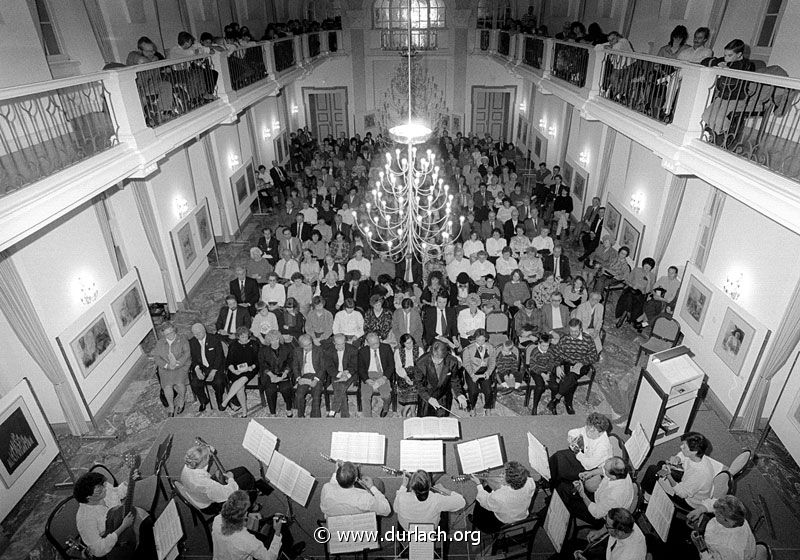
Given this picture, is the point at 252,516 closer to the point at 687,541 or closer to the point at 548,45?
the point at 687,541

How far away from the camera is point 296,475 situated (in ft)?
15.4

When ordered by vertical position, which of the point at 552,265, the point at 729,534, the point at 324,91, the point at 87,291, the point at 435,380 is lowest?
the point at 435,380

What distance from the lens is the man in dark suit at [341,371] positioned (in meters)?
6.86

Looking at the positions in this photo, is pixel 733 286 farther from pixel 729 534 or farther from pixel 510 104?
pixel 510 104

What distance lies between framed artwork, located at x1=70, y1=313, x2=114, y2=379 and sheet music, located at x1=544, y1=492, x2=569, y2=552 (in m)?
6.28

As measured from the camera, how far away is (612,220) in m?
11.3

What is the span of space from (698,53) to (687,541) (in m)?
6.47

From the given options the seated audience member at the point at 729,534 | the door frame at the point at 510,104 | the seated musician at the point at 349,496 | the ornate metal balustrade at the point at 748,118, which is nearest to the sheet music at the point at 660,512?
the seated audience member at the point at 729,534

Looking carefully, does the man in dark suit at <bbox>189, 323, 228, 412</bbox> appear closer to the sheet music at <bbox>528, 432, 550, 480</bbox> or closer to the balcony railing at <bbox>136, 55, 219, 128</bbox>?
the balcony railing at <bbox>136, 55, 219, 128</bbox>

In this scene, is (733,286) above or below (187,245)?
above

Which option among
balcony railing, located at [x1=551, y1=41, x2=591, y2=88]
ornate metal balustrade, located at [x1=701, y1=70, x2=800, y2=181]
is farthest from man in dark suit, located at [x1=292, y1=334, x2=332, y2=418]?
balcony railing, located at [x1=551, y1=41, x2=591, y2=88]

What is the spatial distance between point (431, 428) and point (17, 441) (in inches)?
193

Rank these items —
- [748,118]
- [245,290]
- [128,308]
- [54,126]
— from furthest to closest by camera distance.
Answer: [245,290] → [128,308] → [54,126] → [748,118]

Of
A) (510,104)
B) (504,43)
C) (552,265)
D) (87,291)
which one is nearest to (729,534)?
(552,265)
